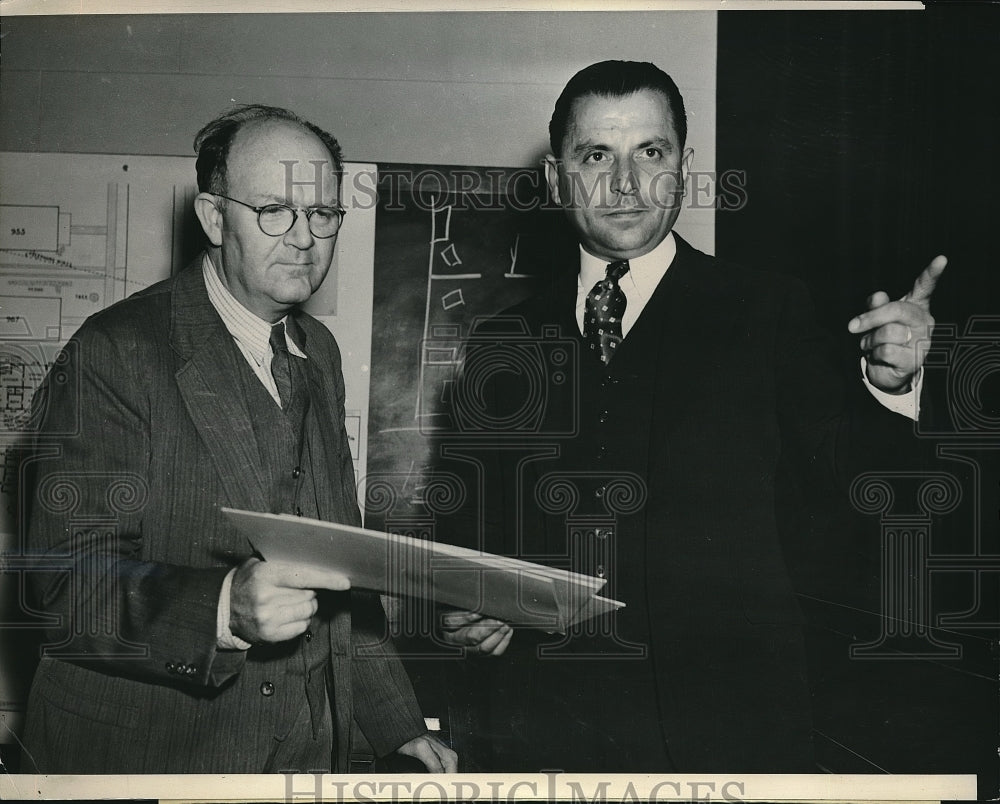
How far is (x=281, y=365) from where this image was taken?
1.98m

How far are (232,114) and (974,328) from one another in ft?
5.73

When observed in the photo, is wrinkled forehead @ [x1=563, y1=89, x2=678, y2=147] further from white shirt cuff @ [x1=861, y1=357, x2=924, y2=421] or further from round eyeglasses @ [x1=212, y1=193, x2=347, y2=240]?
white shirt cuff @ [x1=861, y1=357, x2=924, y2=421]

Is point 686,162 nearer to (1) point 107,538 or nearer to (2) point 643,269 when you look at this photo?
(2) point 643,269

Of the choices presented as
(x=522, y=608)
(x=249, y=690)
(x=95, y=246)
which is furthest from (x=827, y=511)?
(x=95, y=246)

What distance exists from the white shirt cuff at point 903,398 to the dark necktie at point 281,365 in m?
1.25

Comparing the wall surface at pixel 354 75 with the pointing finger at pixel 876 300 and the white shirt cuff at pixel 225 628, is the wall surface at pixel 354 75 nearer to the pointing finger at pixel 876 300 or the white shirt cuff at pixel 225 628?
the pointing finger at pixel 876 300

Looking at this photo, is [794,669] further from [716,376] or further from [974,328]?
[974,328]

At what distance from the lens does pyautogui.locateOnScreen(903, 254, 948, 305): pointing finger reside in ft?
6.61

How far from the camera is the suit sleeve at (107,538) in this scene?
1868 millimetres

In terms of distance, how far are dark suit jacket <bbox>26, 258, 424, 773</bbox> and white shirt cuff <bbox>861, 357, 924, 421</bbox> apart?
116cm

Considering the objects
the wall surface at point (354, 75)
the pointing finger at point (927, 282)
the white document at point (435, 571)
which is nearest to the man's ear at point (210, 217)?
the wall surface at point (354, 75)

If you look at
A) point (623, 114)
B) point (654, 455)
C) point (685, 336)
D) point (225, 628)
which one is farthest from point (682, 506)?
point (225, 628)

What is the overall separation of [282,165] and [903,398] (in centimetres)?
146

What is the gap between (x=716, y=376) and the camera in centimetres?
201
